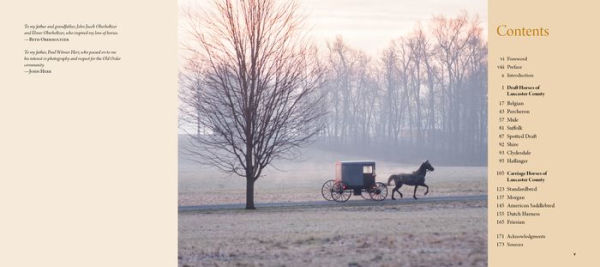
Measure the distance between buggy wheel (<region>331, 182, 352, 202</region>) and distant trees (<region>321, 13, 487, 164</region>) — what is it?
40.8 metres

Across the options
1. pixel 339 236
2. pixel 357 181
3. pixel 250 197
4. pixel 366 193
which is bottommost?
pixel 339 236

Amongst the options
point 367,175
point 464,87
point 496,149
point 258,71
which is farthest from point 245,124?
point 464,87

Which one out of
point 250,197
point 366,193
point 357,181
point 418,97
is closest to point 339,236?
point 250,197

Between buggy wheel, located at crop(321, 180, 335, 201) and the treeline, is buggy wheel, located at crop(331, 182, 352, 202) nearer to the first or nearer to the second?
buggy wheel, located at crop(321, 180, 335, 201)

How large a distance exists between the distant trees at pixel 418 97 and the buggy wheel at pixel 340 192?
40752mm

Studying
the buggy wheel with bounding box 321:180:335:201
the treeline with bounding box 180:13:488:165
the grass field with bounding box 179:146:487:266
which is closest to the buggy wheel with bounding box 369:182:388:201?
the buggy wheel with bounding box 321:180:335:201

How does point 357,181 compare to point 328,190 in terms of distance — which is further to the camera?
point 328,190

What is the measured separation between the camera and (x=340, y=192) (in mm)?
29234

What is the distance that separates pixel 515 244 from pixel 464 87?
201 ft

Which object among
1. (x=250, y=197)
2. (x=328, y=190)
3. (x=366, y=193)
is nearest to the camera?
(x=250, y=197)

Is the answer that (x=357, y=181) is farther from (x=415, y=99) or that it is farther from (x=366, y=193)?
(x=415, y=99)

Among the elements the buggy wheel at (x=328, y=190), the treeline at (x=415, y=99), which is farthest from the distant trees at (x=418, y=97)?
the buggy wheel at (x=328, y=190)

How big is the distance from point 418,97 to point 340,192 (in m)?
46.4

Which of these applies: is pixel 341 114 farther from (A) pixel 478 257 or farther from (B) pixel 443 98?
(A) pixel 478 257
